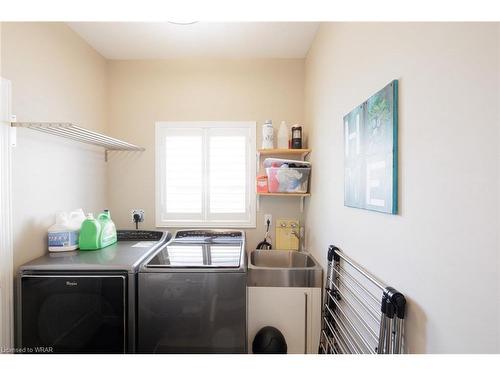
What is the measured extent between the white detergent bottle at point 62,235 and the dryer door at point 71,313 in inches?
12.7

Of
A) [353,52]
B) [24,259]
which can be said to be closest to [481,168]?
[353,52]

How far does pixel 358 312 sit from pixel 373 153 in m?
0.83

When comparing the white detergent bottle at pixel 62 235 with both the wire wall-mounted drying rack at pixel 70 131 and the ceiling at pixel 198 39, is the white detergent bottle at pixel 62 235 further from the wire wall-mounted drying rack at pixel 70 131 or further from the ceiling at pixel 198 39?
the ceiling at pixel 198 39

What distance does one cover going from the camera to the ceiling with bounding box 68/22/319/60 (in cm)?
188

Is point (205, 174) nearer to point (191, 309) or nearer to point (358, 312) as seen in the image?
point (191, 309)

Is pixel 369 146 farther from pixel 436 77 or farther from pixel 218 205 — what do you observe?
pixel 218 205

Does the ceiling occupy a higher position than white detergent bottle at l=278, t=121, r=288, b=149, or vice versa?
the ceiling

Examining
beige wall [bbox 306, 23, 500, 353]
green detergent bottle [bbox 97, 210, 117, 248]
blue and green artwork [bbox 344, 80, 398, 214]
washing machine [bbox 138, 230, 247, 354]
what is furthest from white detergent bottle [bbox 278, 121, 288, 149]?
green detergent bottle [bbox 97, 210, 117, 248]

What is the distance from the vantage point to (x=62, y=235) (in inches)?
64.3

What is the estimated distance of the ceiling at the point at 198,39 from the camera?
1879 mm

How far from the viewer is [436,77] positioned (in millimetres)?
702

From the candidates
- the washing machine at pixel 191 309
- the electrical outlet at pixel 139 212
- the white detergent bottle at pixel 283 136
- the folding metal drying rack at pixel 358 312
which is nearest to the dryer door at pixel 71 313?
the washing machine at pixel 191 309

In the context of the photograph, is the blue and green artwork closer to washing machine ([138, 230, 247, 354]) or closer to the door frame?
washing machine ([138, 230, 247, 354])

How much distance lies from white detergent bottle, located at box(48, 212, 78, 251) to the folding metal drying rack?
187 cm
